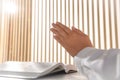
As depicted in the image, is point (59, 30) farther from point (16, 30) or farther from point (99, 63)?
point (16, 30)

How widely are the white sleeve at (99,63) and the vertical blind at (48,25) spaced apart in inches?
78.1

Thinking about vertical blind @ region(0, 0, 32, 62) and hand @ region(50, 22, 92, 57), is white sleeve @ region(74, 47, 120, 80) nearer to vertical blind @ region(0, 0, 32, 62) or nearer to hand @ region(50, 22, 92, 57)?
hand @ region(50, 22, 92, 57)

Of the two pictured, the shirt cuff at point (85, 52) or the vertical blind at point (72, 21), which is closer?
the shirt cuff at point (85, 52)

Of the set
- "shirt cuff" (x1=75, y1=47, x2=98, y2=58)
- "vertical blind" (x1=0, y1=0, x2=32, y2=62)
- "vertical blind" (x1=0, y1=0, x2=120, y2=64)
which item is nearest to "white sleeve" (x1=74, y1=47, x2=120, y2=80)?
"shirt cuff" (x1=75, y1=47, x2=98, y2=58)

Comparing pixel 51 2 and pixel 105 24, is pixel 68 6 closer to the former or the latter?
pixel 51 2

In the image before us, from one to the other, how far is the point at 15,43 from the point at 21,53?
0.71ft

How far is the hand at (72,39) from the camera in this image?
22.4 inches

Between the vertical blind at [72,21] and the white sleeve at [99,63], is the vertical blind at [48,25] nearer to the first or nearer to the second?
the vertical blind at [72,21]

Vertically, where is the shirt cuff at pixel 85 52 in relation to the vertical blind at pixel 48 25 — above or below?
below

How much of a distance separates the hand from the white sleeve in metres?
0.03

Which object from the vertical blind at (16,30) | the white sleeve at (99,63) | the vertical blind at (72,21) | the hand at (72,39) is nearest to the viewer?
the white sleeve at (99,63)

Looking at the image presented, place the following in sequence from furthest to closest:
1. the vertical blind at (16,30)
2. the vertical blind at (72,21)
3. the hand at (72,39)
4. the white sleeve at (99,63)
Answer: the vertical blind at (16,30) → the vertical blind at (72,21) → the hand at (72,39) → the white sleeve at (99,63)

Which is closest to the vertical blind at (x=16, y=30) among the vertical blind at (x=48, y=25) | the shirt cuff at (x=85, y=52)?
the vertical blind at (x=48, y=25)

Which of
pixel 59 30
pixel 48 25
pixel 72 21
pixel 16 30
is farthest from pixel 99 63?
pixel 16 30
